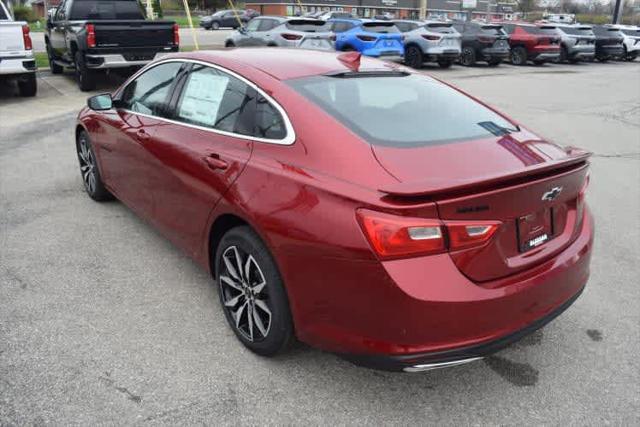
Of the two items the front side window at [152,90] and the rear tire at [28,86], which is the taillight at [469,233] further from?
the rear tire at [28,86]

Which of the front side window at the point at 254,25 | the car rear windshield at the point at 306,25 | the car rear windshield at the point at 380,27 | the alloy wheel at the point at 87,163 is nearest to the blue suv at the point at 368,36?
the car rear windshield at the point at 380,27

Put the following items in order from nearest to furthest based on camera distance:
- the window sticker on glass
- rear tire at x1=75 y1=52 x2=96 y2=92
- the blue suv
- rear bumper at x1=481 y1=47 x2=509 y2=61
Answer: the window sticker on glass < rear tire at x1=75 y1=52 x2=96 y2=92 < the blue suv < rear bumper at x1=481 y1=47 x2=509 y2=61

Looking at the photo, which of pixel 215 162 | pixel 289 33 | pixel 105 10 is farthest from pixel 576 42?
pixel 215 162

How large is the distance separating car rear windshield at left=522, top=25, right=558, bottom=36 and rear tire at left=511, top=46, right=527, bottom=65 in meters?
0.89

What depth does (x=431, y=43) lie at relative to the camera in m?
20.0

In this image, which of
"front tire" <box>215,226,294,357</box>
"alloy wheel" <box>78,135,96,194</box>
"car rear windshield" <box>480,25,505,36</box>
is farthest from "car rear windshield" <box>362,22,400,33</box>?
"front tire" <box>215,226,294,357</box>

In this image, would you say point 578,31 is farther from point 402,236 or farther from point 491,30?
point 402,236

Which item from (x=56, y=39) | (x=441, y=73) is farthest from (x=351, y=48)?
(x=56, y=39)

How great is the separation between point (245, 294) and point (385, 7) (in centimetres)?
7305

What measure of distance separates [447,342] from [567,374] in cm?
109

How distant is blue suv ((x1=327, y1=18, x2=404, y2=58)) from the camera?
1916 centimetres

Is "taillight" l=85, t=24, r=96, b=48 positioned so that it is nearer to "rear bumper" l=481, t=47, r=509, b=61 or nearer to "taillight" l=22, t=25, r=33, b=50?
"taillight" l=22, t=25, r=33, b=50

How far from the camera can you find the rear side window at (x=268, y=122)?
116 inches

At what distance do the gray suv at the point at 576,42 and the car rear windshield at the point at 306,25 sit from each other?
1243 centimetres
